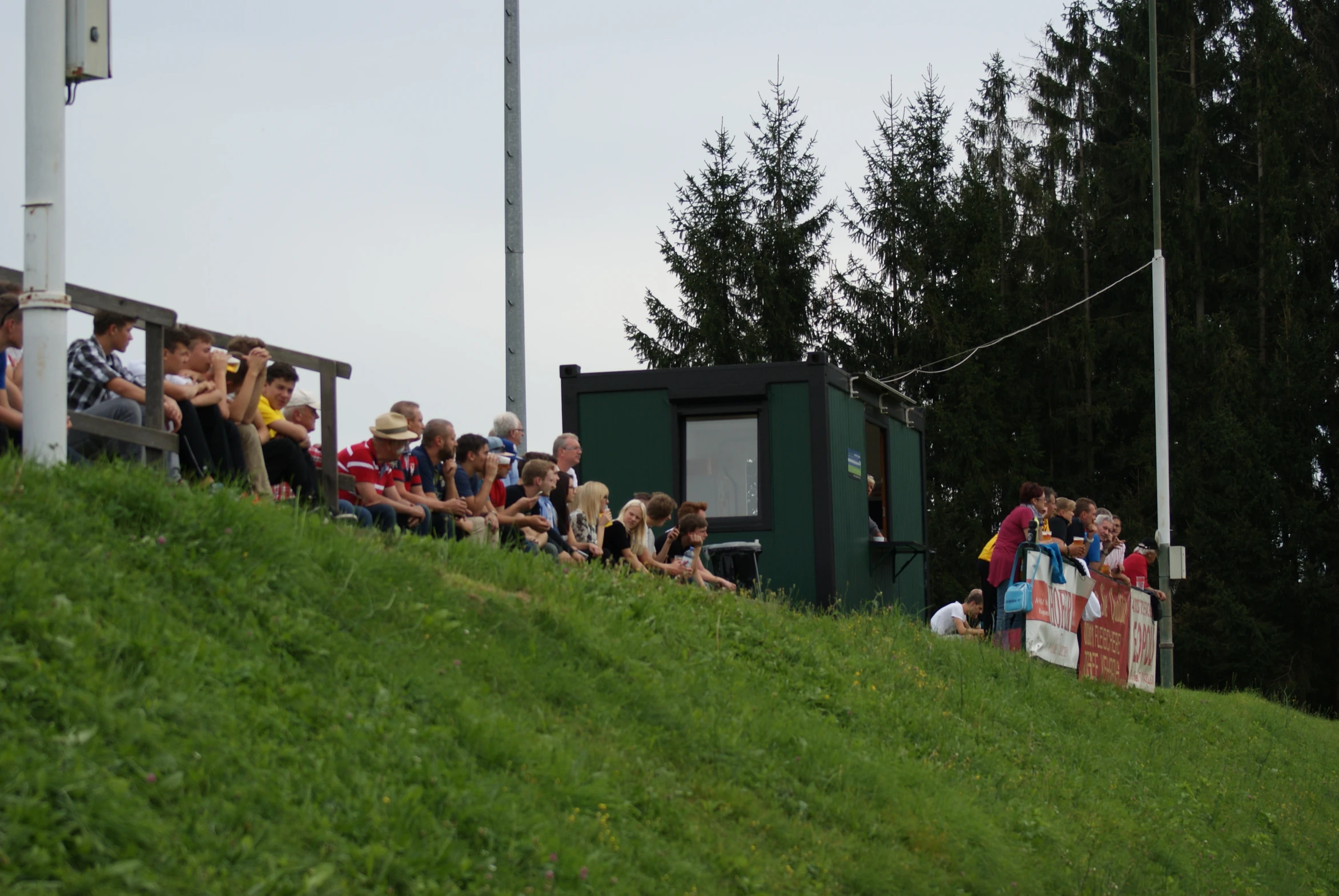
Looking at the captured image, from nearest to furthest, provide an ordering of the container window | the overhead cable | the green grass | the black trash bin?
the green grass, the black trash bin, the container window, the overhead cable

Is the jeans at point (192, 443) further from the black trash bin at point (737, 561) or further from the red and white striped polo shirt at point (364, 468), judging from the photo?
the black trash bin at point (737, 561)

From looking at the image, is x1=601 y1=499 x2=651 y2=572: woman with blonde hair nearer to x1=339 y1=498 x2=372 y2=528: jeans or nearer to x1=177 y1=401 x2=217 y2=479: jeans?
x1=339 y1=498 x2=372 y2=528: jeans

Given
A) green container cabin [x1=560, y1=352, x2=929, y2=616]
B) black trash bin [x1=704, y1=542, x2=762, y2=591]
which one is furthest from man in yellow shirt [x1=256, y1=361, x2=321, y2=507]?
green container cabin [x1=560, y1=352, x2=929, y2=616]

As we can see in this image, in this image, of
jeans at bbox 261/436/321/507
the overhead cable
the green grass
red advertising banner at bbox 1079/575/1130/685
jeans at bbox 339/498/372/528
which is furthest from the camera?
the overhead cable

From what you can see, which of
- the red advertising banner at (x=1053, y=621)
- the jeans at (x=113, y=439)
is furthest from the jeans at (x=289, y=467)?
the red advertising banner at (x=1053, y=621)

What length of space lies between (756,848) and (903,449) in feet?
42.0

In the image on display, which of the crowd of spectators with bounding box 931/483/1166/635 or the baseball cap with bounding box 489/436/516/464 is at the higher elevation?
the baseball cap with bounding box 489/436/516/464

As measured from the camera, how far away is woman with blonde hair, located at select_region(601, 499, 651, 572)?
11.8 m

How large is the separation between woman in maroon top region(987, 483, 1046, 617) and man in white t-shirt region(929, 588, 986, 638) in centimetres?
167

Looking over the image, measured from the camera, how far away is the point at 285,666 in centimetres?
606

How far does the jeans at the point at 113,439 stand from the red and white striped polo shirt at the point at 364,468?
202cm

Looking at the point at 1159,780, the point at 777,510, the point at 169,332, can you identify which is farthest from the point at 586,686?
the point at 777,510

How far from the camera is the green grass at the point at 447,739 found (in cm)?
490

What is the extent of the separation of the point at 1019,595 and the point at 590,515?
4.52 meters
